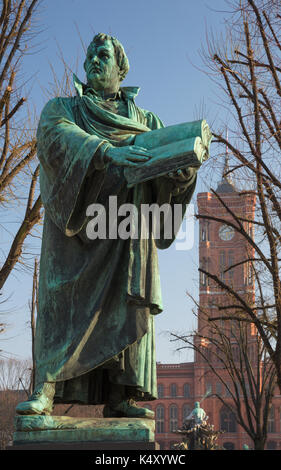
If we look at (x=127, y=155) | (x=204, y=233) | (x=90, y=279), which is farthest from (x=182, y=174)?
(x=204, y=233)

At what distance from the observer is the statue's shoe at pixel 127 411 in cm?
336

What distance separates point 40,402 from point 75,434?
0.25m

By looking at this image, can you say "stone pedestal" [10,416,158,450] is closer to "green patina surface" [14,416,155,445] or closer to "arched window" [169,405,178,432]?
"green patina surface" [14,416,155,445]

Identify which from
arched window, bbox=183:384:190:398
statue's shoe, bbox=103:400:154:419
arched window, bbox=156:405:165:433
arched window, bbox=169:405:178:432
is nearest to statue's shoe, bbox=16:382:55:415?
statue's shoe, bbox=103:400:154:419

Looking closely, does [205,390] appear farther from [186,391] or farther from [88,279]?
[88,279]

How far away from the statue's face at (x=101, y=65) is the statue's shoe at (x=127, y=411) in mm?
1829

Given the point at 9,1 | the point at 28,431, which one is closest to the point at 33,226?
the point at 9,1

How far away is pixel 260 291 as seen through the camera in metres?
15.5

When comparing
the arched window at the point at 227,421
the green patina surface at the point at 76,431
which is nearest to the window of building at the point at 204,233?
the arched window at the point at 227,421

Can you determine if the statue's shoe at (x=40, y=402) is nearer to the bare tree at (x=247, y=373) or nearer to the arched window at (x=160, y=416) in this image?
the bare tree at (x=247, y=373)

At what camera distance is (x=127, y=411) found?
3404mm
